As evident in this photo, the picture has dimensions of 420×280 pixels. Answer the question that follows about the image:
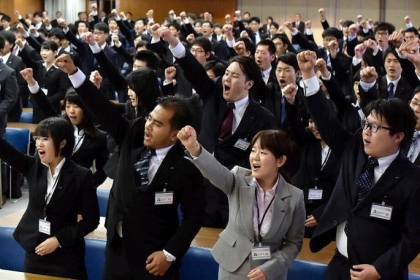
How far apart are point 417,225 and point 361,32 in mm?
9178

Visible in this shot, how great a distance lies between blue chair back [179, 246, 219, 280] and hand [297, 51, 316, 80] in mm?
1174

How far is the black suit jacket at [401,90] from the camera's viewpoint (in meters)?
5.42

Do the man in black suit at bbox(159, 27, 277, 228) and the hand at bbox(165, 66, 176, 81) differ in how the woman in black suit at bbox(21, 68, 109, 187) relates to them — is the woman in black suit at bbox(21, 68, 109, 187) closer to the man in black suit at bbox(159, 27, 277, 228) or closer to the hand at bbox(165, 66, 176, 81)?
the man in black suit at bbox(159, 27, 277, 228)

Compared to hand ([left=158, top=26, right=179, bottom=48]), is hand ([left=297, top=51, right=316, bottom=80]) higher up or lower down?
lower down

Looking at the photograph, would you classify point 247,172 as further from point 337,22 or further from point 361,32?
point 337,22

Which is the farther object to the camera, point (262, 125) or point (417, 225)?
point (262, 125)

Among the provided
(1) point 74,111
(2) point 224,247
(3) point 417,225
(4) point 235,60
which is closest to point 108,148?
(1) point 74,111

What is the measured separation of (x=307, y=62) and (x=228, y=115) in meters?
1.18

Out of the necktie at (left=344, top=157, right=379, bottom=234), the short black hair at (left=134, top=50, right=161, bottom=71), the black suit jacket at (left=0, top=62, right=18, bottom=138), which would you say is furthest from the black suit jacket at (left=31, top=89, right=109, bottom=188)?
the black suit jacket at (left=0, top=62, right=18, bottom=138)

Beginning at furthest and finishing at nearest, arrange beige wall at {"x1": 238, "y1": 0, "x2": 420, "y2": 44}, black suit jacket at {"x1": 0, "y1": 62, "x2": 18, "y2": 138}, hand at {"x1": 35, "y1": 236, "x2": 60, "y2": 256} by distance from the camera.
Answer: beige wall at {"x1": 238, "y1": 0, "x2": 420, "y2": 44} → black suit jacket at {"x1": 0, "y1": 62, "x2": 18, "y2": 138} → hand at {"x1": 35, "y1": 236, "x2": 60, "y2": 256}

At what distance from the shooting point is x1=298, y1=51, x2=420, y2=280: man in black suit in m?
2.61

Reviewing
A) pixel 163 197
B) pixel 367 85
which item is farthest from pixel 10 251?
pixel 367 85

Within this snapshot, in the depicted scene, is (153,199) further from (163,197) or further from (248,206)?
(248,206)

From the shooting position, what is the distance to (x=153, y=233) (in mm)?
3057
